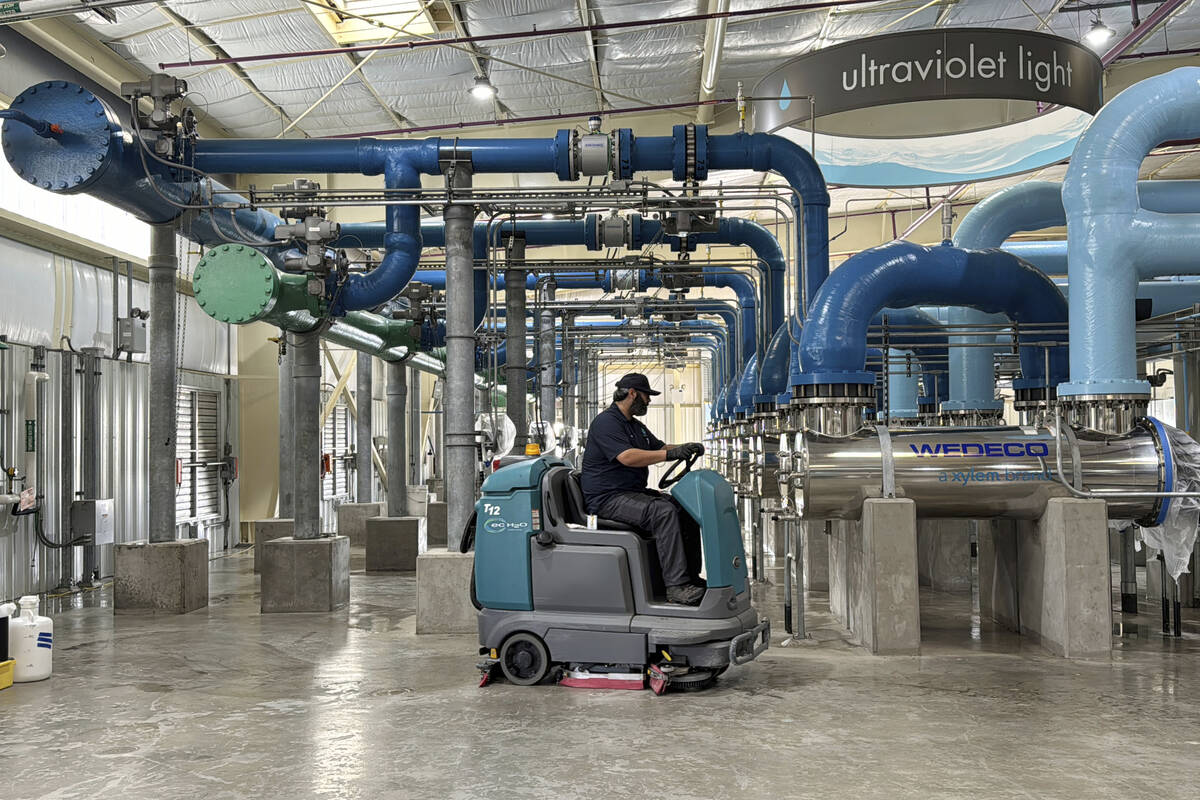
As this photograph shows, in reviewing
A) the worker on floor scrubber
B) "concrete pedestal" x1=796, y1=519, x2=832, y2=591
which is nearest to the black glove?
the worker on floor scrubber

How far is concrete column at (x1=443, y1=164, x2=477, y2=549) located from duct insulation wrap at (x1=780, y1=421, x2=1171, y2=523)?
117 inches

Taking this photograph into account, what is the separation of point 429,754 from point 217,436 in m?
14.0

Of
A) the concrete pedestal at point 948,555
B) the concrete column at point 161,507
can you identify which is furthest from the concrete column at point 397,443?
the concrete pedestal at point 948,555

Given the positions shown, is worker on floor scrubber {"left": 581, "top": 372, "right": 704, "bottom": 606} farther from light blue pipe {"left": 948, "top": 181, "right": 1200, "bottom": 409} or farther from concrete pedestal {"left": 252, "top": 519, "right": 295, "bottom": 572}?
concrete pedestal {"left": 252, "top": 519, "right": 295, "bottom": 572}

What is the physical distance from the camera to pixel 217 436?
18.0 meters

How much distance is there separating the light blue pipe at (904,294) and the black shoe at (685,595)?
234cm

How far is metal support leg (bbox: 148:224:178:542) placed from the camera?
10.5 m

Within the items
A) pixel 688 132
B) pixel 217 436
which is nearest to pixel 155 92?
pixel 688 132

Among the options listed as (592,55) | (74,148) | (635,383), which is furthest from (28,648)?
(592,55)

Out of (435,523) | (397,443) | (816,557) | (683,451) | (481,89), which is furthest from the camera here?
(435,523)

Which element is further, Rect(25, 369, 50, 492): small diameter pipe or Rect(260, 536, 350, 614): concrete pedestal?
Rect(25, 369, 50, 492): small diameter pipe

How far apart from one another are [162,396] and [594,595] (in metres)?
5.96

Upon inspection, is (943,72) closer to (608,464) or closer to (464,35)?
(608,464)

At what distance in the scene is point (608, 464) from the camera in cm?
701
